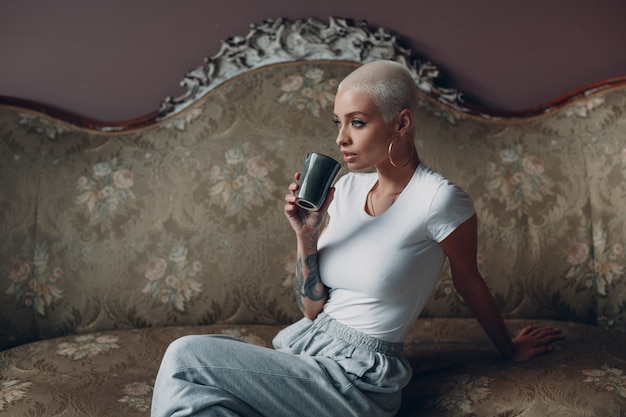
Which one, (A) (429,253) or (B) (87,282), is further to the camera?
(B) (87,282)

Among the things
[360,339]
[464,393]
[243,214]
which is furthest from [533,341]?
[243,214]

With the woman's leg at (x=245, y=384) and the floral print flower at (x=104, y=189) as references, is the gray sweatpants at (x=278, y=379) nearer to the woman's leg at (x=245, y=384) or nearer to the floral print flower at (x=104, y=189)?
the woman's leg at (x=245, y=384)

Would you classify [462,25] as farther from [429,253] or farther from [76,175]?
[76,175]

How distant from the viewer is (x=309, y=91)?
233cm

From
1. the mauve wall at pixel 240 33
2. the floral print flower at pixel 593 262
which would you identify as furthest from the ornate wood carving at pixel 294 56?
the floral print flower at pixel 593 262

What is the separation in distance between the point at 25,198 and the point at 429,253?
1.38 m

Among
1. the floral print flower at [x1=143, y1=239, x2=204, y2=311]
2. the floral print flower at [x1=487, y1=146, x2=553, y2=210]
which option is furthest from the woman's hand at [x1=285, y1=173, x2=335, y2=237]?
the floral print flower at [x1=487, y1=146, x2=553, y2=210]

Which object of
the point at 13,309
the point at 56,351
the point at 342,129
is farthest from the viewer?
the point at 13,309

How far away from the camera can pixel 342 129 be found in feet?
5.20

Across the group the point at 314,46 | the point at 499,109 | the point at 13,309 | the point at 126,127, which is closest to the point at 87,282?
the point at 13,309

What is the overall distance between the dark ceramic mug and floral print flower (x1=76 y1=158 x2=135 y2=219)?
98 centimetres

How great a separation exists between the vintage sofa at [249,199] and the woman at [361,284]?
0.53m

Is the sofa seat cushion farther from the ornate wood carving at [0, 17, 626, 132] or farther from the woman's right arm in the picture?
the ornate wood carving at [0, 17, 626, 132]

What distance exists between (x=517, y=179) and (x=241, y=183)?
3.00 feet
